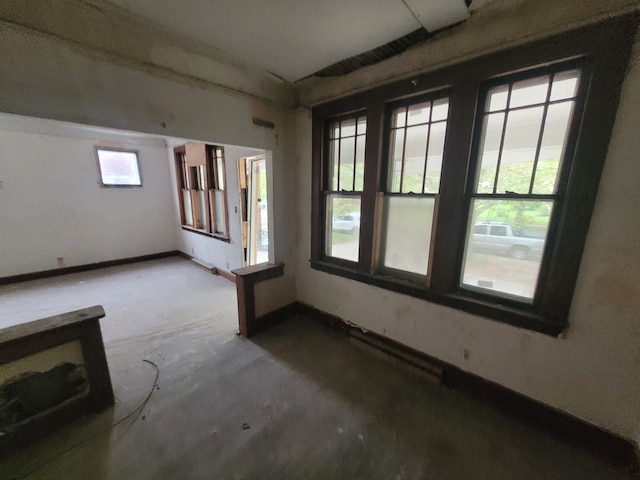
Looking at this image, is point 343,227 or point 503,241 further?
point 343,227

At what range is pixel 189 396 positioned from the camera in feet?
5.97

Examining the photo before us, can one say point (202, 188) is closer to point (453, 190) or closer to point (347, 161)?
point (347, 161)

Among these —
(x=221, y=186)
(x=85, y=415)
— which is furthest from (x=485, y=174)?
(x=221, y=186)

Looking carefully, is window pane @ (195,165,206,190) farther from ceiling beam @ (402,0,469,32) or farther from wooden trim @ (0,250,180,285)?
ceiling beam @ (402,0,469,32)

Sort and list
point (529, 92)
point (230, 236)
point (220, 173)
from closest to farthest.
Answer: point (529, 92) → point (230, 236) → point (220, 173)

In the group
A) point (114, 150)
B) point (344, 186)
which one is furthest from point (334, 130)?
point (114, 150)

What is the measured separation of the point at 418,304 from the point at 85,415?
8.42 feet

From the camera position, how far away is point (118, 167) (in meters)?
4.63

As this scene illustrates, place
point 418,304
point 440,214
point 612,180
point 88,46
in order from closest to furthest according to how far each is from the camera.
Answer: point 612,180, point 88,46, point 440,214, point 418,304

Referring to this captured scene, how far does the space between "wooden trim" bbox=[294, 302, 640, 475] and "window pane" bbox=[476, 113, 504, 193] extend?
4.67ft

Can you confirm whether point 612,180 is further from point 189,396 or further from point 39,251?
point 39,251

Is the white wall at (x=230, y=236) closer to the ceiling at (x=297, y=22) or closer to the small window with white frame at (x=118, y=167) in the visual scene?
the small window with white frame at (x=118, y=167)

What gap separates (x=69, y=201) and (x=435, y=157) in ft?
19.1

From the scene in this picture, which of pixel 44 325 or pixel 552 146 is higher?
pixel 552 146
